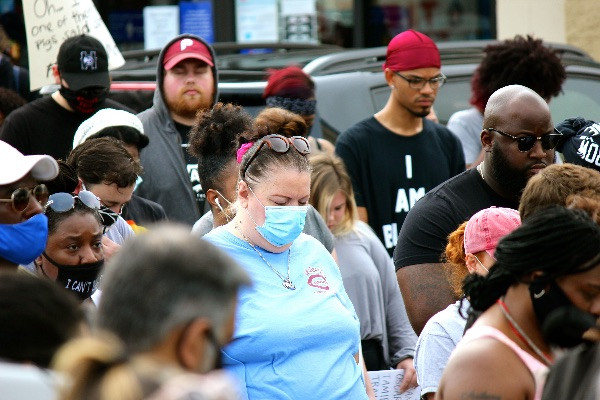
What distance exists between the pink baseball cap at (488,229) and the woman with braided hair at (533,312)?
838mm

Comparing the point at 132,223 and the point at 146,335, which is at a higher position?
the point at 146,335

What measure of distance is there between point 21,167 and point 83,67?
2.96m

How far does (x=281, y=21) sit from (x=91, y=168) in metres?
7.42

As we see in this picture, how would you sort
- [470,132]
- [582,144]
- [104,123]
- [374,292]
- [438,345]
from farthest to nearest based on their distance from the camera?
[470,132] → [104,123] → [374,292] → [582,144] → [438,345]

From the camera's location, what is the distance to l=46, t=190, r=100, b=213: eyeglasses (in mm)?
4527

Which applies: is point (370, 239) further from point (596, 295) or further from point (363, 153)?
point (596, 295)

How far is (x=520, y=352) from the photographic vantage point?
3162 mm

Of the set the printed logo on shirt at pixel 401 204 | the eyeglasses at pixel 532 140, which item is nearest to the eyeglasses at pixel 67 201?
the eyeglasses at pixel 532 140

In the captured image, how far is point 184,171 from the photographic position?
6539 millimetres

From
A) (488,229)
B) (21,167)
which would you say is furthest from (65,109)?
(488,229)

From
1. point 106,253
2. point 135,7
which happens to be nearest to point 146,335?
point 106,253

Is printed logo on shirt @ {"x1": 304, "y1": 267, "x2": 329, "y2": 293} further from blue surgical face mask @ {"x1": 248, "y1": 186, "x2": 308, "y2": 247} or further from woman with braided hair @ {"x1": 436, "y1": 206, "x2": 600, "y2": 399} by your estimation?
woman with braided hair @ {"x1": 436, "y1": 206, "x2": 600, "y2": 399}

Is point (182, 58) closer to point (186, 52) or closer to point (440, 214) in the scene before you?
point (186, 52)

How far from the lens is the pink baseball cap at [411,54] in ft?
22.2
